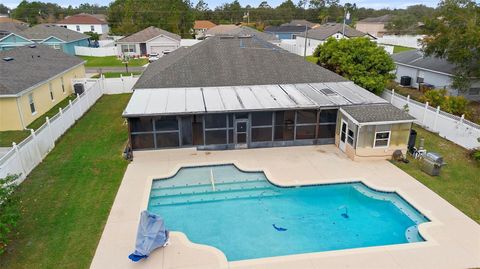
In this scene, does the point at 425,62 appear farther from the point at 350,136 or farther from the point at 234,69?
the point at 234,69

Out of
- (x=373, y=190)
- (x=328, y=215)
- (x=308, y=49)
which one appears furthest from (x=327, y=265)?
(x=308, y=49)

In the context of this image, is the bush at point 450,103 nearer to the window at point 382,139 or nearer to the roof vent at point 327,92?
the window at point 382,139

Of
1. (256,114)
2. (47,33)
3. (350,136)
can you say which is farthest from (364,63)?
(47,33)

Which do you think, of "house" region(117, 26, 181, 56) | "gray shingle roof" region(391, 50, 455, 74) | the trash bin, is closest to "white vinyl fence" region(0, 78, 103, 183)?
the trash bin

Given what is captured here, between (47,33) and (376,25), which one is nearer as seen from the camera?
(47,33)

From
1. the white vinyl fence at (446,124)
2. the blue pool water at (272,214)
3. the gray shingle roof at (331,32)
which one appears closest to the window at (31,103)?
the blue pool water at (272,214)

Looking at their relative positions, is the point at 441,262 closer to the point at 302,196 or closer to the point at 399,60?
the point at 302,196
